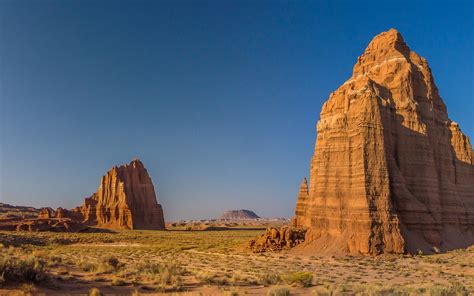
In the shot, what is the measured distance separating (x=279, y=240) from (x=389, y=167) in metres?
13.5

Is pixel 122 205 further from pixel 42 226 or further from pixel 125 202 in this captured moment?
pixel 42 226

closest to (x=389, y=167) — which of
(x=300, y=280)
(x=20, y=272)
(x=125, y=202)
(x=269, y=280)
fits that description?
(x=300, y=280)

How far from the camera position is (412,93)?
3997 centimetres

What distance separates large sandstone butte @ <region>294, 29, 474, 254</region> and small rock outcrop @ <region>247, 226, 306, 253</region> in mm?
1600

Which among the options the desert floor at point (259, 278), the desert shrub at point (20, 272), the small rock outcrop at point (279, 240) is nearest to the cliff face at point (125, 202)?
the small rock outcrop at point (279, 240)

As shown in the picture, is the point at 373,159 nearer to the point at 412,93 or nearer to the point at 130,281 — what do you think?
the point at 412,93

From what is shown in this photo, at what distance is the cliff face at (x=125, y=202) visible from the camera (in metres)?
96.7

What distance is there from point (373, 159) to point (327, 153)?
5204mm

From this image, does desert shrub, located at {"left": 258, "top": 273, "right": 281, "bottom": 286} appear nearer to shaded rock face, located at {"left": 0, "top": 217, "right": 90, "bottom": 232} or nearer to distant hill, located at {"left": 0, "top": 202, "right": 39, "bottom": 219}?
shaded rock face, located at {"left": 0, "top": 217, "right": 90, "bottom": 232}

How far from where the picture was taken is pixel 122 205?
9712 centimetres

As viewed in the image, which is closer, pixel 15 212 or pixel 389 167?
pixel 389 167

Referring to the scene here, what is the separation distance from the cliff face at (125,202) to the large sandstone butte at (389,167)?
64.4 metres

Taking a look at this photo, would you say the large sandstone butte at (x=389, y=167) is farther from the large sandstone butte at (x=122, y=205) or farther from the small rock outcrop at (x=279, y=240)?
the large sandstone butte at (x=122, y=205)

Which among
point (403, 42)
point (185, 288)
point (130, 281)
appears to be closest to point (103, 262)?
point (130, 281)
